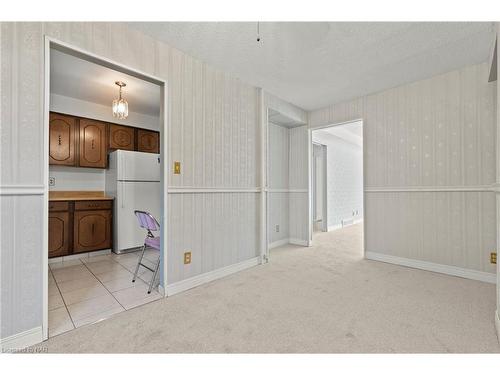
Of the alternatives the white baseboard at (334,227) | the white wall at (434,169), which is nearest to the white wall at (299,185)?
the white wall at (434,169)

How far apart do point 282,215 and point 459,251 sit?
244 centimetres

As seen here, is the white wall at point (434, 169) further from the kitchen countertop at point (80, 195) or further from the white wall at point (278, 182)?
the kitchen countertop at point (80, 195)

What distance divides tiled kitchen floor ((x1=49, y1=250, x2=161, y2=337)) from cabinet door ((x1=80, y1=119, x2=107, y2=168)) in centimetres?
150

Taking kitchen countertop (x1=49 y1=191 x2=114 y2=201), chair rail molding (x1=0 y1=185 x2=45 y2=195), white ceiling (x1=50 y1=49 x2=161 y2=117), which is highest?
white ceiling (x1=50 y1=49 x2=161 y2=117)

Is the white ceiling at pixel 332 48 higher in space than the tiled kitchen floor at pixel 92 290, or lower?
higher

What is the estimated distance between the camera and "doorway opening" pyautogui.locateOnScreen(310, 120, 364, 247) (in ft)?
18.7

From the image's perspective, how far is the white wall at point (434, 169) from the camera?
2510 mm

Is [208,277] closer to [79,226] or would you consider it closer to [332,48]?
[79,226]

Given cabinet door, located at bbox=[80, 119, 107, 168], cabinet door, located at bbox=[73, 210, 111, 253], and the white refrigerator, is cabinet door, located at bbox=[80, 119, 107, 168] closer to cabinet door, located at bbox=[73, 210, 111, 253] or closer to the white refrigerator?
the white refrigerator

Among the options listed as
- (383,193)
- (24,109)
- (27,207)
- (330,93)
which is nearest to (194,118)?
(24,109)

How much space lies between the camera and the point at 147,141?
4.24 meters

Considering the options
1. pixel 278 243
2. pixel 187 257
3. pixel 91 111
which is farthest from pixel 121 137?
pixel 278 243

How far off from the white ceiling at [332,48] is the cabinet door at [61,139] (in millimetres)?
2304

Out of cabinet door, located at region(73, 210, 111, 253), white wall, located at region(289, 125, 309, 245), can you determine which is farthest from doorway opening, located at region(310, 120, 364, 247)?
cabinet door, located at region(73, 210, 111, 253)
